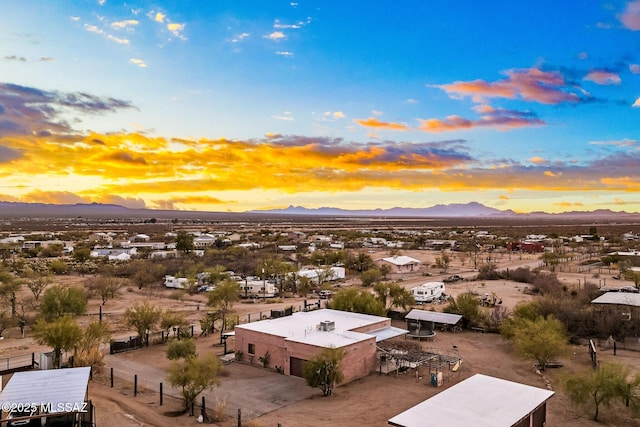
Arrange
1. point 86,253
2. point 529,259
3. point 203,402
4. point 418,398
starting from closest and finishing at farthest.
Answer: point 203,402 → point 418,398 → point 86,253 → point 529,259

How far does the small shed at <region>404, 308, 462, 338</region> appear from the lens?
111 feet

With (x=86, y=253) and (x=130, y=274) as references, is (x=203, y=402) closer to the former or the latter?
(x=130, y=274)

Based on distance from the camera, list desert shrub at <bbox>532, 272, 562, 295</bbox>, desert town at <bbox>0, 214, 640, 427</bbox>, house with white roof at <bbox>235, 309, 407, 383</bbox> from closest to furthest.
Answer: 1. desert town at <bbox>0, 214, 640, 427</bbox>
2. house with white roof at <bbox>235, 309, 407, 383</bbox>
3. desert shrub at <bbox>532, 272, 562, 295</bbox>

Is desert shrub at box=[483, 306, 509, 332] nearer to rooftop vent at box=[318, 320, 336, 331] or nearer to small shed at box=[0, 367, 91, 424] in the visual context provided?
rooftop vent at box=[318, 320, 336, 331]

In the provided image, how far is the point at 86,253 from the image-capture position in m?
72.8

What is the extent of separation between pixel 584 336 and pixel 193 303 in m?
32.5

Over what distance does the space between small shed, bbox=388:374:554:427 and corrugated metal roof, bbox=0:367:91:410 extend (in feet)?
38.0

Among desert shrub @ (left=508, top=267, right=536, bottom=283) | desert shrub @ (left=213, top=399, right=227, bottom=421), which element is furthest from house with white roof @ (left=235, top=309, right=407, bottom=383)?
desert shrub @ (left=508, top=267, right=536, bottom=283)

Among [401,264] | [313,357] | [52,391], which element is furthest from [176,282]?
[52,391]

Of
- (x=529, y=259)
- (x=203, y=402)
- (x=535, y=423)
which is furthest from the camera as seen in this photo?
(x=529, y=259)

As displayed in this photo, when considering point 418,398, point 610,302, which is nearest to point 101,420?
point 418,398

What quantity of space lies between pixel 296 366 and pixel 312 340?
1.55 metres

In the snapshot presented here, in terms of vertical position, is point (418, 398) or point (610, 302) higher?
point (610, 302)

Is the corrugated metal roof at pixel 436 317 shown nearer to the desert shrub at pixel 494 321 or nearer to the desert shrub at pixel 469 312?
the desert shrub at pixel 469 312
